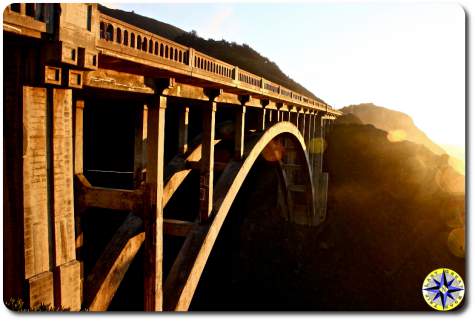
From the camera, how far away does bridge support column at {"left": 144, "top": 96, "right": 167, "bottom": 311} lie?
579 cm

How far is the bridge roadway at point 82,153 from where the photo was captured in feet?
12.5

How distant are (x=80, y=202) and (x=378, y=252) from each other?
77.8 ft

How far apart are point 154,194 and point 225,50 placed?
2194 inches

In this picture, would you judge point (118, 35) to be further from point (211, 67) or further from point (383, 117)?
point (383, 117)

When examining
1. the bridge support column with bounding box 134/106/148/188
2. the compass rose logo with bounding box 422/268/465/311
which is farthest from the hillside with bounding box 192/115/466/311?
the bridge support column with bounding box 134/106/148/188

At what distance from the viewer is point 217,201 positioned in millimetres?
8883

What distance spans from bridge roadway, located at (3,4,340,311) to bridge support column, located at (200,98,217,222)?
0.09 feet

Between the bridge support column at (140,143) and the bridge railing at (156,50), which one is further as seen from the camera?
the bridge support column at (140,143)

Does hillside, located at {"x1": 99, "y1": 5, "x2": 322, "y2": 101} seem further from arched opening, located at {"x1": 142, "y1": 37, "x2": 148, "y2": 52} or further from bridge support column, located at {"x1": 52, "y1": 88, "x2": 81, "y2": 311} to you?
bridge support column, located at {"x1": 52, "y1": 88, "x2": 81, "y2": 311}

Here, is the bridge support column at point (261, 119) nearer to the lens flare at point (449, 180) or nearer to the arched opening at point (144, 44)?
the arched opening at point (144, 44)

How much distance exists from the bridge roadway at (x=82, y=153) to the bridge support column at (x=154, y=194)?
17 mm

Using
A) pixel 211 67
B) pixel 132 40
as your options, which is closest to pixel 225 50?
pixel 211 67

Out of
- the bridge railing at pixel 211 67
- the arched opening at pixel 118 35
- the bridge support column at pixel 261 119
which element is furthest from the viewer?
the bridge support column at pixel 261 119

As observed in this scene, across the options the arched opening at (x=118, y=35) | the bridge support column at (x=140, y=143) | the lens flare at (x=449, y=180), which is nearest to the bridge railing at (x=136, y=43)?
the arched opening at (x=118, y=35)
